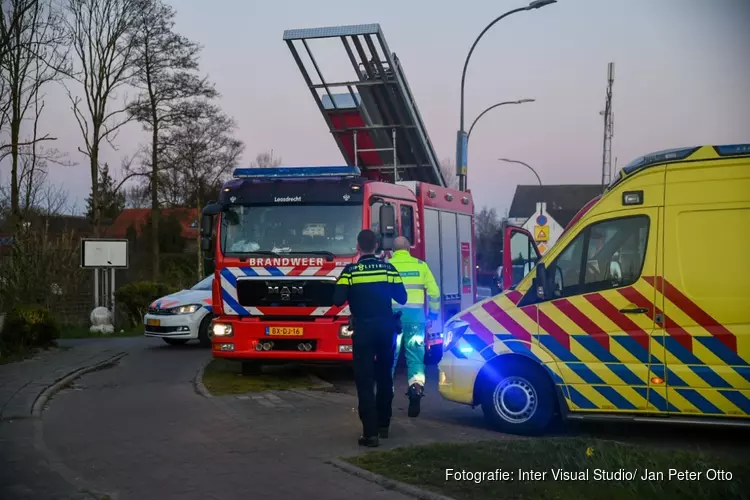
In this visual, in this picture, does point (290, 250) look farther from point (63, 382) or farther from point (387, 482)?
point (387, 482)

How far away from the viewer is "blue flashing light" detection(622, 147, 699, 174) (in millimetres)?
8195

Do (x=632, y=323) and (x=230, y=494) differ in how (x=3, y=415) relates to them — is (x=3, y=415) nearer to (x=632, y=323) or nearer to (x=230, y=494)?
(x=230, y=494)

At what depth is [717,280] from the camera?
795 cm

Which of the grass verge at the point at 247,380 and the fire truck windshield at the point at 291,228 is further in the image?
the fire truck windshield at the point at 291,228

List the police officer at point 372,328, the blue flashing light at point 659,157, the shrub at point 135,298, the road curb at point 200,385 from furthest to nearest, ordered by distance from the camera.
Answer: the shrub at point 135,298 → the road curb at point 200,385 → the blue flashing light at point 659,157 → the police officer at point 372,328

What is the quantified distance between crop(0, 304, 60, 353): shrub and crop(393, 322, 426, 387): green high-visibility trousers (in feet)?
30.9

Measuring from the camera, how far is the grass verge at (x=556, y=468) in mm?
5863

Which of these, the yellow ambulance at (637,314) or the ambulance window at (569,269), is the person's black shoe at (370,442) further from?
the ambulance window at (569,269)

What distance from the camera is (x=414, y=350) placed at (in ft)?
31.9

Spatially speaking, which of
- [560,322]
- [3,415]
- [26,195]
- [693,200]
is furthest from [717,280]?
[26,195]

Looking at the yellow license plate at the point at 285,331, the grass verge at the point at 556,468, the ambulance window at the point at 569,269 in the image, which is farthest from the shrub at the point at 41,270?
the grass verge at the point at 556,468

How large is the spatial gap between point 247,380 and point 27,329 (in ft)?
19.7

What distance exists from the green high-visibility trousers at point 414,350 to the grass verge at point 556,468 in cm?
194

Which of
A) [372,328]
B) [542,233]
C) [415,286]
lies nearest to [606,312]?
[372,328]
